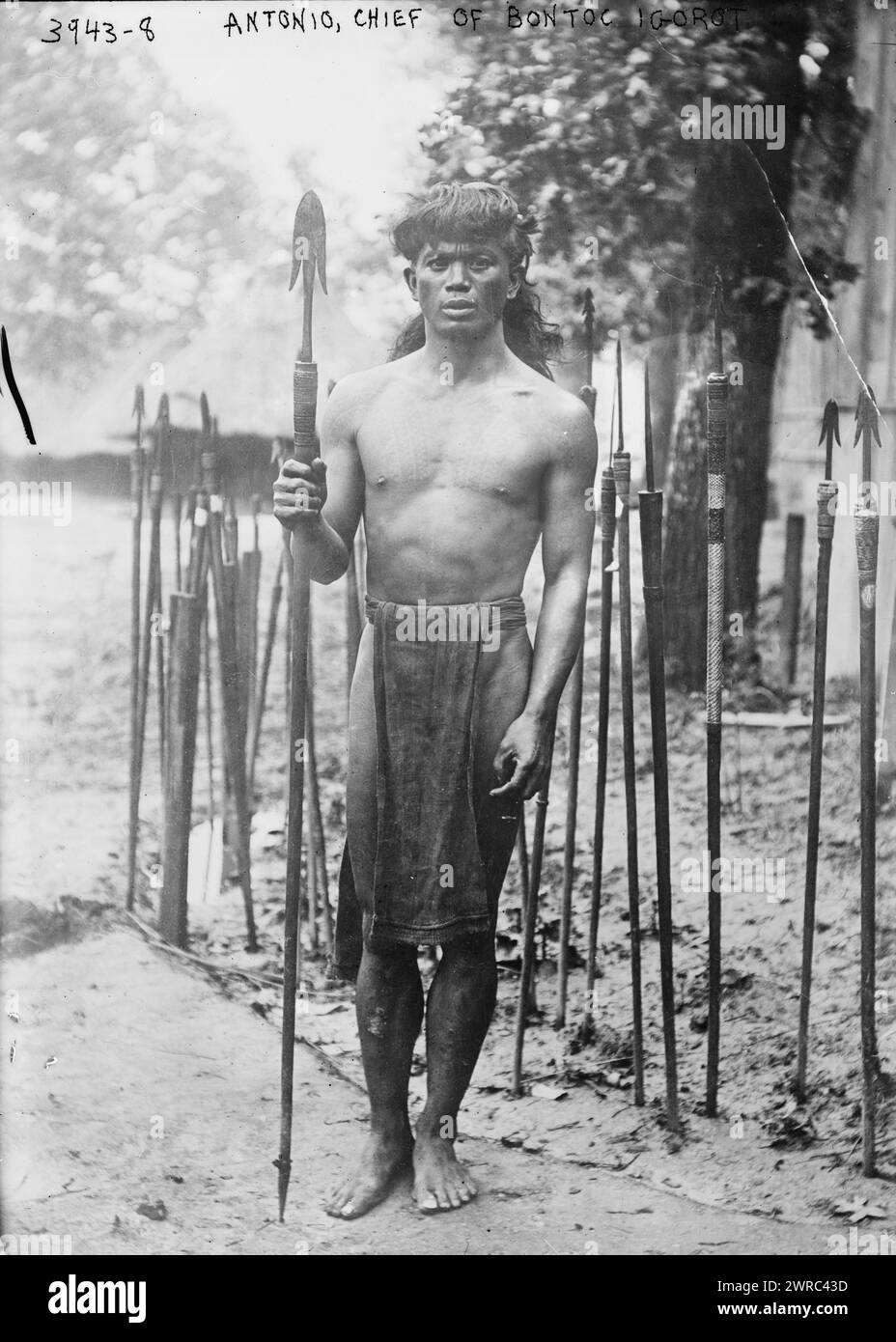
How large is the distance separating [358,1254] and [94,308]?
8.55 feet

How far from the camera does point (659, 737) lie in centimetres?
423

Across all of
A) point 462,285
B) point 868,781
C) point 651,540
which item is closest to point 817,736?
point 868,781

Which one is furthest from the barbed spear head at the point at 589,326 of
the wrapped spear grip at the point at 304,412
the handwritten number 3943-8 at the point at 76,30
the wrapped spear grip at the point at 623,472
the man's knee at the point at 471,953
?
the man's knee at the point at 471,953

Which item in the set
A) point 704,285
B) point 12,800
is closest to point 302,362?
point 704,285

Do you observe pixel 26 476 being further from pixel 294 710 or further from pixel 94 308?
pixel 294 710

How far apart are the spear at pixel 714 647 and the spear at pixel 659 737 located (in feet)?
0.37

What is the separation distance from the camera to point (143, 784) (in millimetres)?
4559

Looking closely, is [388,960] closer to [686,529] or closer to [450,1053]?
[450,1053]

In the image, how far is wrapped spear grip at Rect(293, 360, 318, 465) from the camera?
373 centimetres

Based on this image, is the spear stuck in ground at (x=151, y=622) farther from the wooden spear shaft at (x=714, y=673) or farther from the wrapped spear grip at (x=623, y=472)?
the wooden spear shaft at (x=714, y=673)

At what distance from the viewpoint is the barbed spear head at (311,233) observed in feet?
12.6

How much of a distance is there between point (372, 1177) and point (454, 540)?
1.63 metres

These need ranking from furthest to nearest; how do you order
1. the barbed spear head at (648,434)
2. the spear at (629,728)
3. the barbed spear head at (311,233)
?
the spear at (629,728)
the barbed spear head at (648,434)
the barbed spear head at (311,233)

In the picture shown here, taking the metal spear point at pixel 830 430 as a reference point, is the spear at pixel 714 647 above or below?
below
